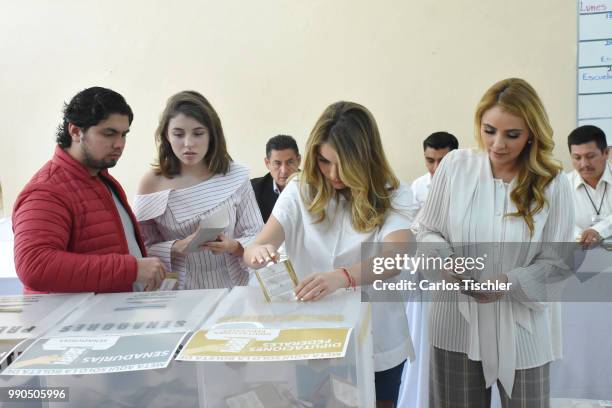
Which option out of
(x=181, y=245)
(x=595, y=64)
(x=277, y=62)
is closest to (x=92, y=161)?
(x=181, y=245)

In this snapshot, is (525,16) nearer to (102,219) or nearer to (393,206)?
(393,206)

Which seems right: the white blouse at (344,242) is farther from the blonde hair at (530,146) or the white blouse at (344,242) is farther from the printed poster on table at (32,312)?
the printed poster on table at (32,312)

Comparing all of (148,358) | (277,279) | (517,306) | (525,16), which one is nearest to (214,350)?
(148,358)

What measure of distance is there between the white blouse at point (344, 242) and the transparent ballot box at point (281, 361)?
394mm

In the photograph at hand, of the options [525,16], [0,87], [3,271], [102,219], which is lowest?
[3,271]

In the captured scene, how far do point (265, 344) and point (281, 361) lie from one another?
4cm

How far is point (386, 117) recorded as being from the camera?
4.28 meters

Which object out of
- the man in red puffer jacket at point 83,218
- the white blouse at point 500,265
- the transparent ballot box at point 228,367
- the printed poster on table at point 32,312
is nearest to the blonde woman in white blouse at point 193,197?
the man in red puffer jacket at point 83,218

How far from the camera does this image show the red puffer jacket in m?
1.32

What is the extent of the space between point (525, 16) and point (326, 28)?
1.36 metres

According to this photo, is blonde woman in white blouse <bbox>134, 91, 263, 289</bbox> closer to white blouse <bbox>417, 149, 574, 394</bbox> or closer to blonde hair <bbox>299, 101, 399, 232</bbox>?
blonde hair <bbox>299, 101, 399, 232</bbox>

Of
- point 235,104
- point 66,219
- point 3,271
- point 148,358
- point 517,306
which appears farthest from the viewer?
point 235,104

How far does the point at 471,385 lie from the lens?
1595 millimetres

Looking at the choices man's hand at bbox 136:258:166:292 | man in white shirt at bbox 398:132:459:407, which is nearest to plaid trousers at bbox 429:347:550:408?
man in white shirt at bbox 398:132:459:407
